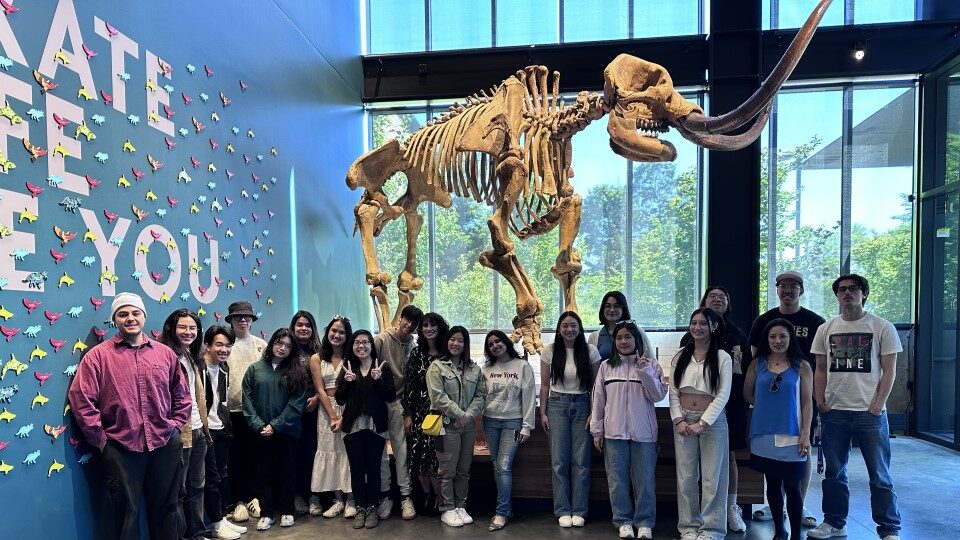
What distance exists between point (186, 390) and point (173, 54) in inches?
102

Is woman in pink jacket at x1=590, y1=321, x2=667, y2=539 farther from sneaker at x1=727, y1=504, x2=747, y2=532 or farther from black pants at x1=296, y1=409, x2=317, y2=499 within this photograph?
black pants at x1=296, y1=409, x2=317, y2=499

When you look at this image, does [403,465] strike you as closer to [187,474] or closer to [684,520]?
[187,474]

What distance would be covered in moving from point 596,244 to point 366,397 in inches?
215

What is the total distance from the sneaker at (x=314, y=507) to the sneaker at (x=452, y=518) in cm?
103

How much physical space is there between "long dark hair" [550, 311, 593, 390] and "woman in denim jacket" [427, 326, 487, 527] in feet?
1.79

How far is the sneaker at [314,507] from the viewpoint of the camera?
4.28m

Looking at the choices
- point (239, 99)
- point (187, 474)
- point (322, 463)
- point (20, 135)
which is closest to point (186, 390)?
point (187, 474)

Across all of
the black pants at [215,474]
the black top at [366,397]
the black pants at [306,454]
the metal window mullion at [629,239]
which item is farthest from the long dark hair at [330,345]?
the metal window mullion at [629,239]

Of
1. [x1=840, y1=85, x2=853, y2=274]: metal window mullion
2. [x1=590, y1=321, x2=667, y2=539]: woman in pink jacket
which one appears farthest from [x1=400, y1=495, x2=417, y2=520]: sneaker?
[x1=840, y1=85, x2=853, y2=274]: metal window mullion

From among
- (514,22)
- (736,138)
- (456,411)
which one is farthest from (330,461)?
(514,22)

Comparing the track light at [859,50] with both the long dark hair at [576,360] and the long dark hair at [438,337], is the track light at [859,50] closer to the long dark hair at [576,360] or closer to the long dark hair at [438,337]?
the long dark hair at [576,360]

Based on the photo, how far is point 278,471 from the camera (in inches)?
166

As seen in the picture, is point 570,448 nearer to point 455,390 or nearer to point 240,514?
point 455,390

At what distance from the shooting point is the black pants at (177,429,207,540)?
3.48 metres
